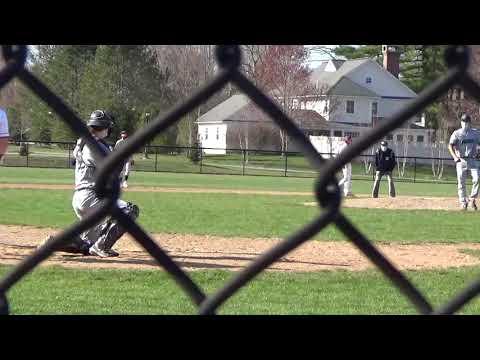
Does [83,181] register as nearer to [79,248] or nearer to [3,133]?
[79,248]

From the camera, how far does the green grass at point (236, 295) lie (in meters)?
6.29

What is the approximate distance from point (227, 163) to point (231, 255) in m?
35.8

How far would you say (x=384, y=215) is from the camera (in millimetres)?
16359

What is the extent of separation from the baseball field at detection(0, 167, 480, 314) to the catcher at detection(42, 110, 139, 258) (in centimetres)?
20

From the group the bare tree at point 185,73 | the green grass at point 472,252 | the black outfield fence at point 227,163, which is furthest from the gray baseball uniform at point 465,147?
the bare tree at point 185,73

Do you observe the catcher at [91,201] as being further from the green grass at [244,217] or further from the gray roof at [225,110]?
the gray roof at [225,110]

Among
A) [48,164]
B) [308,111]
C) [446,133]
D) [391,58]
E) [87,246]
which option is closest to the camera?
[87,246]

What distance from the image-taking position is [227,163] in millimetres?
45562

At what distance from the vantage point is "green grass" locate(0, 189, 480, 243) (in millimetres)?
12617

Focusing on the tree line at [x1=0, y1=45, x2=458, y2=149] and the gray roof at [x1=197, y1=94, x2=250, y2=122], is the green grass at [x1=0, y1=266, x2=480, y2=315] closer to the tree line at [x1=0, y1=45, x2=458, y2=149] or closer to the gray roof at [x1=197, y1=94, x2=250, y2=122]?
the tree line at [x1=0, y1=45, x2=458, y2=149]

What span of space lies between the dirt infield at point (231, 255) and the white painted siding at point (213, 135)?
153 ft
